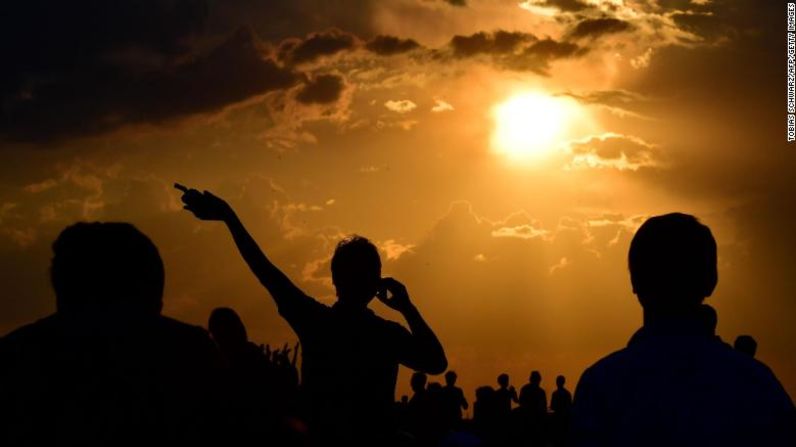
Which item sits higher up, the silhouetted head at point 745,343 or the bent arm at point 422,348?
the silhouetted head at point 745,343

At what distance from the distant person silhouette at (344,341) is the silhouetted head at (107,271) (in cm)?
130

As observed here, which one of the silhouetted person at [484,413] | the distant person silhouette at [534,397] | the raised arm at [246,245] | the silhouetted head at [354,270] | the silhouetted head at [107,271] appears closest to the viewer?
the silhouetted head at [107,271]

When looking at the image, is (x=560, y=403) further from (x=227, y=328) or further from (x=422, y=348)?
(x=422, y=348)

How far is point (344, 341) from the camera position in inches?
193

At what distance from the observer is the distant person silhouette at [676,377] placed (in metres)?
3.40

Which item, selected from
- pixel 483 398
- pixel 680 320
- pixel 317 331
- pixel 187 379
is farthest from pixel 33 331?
pixel 483 398

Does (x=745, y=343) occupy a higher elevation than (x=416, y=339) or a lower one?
higher

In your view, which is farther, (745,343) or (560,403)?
(560,403)

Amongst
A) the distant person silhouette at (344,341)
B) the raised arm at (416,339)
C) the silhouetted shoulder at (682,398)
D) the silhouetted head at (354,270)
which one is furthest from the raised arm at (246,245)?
the silhouetted shoulder at (682,398)

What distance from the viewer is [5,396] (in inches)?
131

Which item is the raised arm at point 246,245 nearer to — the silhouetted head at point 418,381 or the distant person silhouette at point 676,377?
the distant person silhouette at point 676,377

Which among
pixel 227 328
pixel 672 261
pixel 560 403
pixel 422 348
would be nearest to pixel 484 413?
pixel 560 403

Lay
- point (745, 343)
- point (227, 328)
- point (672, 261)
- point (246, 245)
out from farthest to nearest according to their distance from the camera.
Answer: point (745, 343) < point (227, 328) < point (246, 245) < point (672, 261)

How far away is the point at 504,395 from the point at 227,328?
49.6 feet
